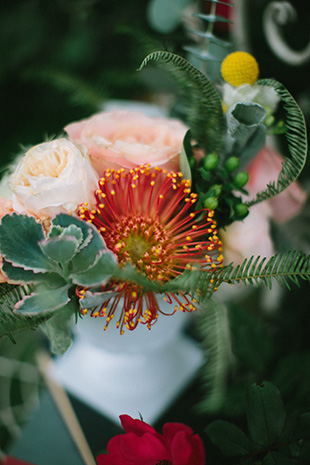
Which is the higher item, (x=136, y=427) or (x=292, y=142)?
(x=292, y=142)

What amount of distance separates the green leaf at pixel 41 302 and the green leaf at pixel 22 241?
0.06 feet

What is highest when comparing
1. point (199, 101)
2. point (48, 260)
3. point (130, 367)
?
point (199, 101)

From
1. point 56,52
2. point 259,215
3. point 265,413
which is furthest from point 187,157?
point 56,52

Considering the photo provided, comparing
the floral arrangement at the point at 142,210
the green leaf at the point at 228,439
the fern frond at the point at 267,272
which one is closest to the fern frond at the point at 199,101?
the floral arrangement at the point at 142,210

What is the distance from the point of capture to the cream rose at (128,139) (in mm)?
351

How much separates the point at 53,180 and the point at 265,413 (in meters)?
0.26

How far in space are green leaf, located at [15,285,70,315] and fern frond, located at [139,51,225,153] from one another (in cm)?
20

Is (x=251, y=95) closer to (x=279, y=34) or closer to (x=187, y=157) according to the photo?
(x=187, y=157)

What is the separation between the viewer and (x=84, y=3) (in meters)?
0.74

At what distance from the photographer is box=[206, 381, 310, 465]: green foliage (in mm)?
307

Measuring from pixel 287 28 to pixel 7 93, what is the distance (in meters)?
0.58

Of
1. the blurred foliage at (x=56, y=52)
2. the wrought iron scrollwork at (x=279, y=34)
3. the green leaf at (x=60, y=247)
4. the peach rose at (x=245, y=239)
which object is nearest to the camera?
the green leaf at (x=60, y=247)

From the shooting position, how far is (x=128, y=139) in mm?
380

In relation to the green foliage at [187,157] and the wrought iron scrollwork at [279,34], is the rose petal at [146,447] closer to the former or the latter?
the green foliage at [187,157]
